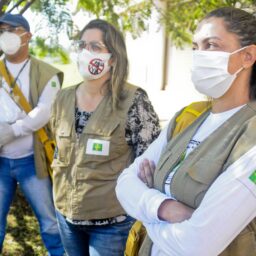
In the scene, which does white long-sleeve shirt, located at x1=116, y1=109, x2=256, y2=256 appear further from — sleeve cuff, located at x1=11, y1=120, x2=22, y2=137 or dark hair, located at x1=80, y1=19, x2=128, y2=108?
sleeve cuff, located at x1=11, y1=120, x2=22, y2=137

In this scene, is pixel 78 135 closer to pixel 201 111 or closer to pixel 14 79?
pixel 201 111

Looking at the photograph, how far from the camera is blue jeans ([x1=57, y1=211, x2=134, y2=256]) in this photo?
2434 millimetres

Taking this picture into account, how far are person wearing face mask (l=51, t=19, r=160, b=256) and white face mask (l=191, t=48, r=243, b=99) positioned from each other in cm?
77

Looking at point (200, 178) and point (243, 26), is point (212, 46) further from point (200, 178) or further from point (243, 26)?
point (200, 178)

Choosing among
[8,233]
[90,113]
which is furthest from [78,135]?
[8,233]

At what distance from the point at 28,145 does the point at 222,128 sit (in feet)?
6.85

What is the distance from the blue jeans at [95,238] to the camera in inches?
95.8

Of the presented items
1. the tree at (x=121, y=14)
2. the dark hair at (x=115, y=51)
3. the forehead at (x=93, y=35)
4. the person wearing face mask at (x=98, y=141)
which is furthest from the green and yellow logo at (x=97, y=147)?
the tree at (x=121, y=14)

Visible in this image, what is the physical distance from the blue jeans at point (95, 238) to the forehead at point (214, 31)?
123 centimetres

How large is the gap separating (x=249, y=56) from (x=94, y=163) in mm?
1122

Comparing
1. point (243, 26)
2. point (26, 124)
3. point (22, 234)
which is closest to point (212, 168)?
point (243, 26)

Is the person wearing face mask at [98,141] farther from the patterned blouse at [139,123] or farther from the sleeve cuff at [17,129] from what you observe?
the sleeve cuff at [17,129]

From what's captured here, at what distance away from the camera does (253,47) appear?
1622 millimetres

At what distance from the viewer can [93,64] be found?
259 centimetres
